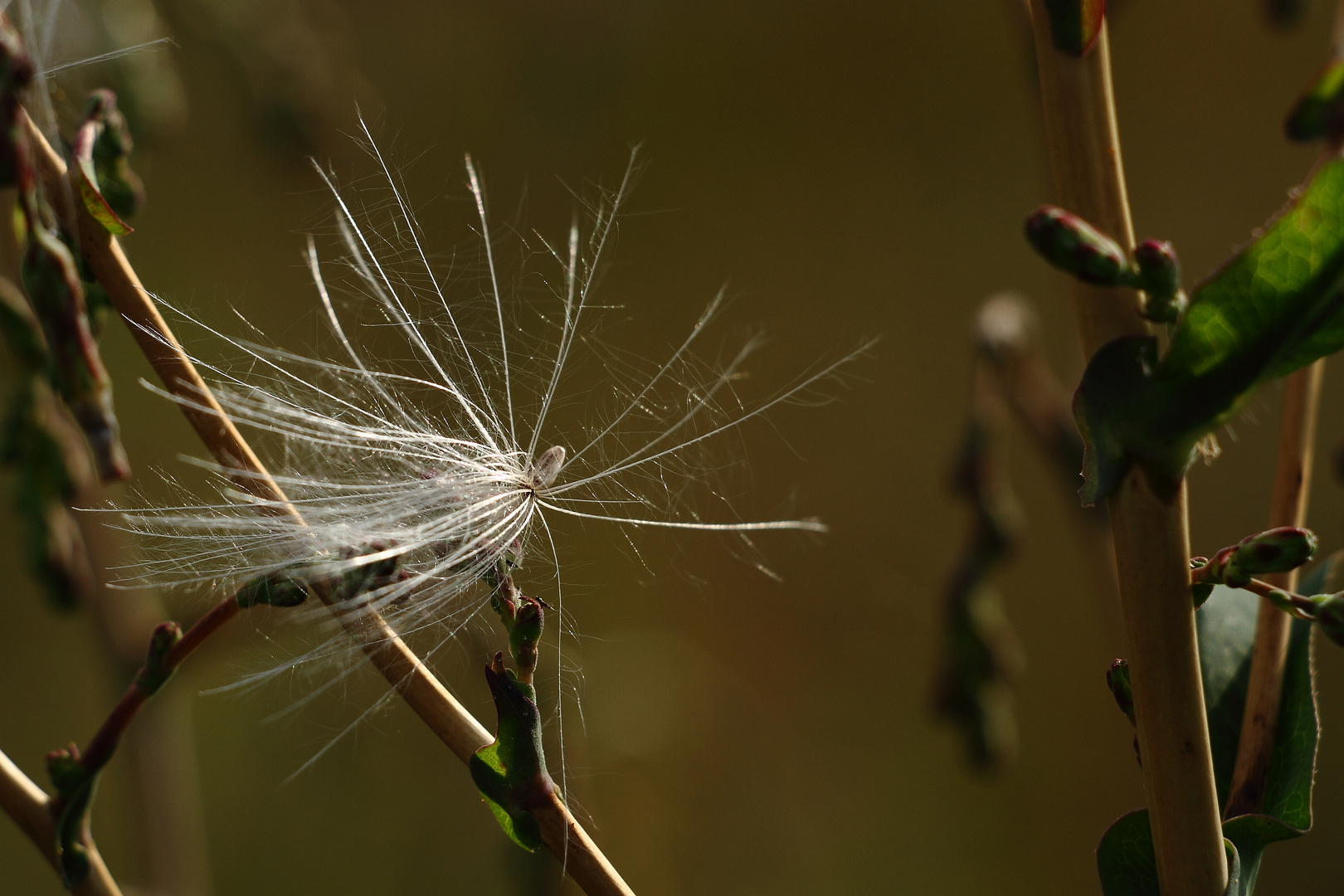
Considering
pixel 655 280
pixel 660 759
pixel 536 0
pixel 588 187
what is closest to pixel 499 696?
pixel 588 187

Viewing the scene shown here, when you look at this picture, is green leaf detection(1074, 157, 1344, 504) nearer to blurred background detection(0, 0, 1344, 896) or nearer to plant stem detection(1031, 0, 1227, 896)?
plant stem detection(1031, 0, 1227, 896)

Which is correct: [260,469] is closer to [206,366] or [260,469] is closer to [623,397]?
[206,366]

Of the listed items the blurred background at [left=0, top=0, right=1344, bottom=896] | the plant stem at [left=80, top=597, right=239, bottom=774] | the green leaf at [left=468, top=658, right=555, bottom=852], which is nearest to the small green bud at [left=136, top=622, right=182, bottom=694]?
the plant stem at [left=80, top=597, right=239, bottom=774]

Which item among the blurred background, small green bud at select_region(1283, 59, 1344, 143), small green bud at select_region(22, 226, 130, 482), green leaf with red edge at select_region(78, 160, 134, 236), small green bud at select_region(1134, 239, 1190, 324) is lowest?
the blurred background

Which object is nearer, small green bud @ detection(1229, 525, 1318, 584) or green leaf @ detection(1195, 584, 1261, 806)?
small green bud @ detection(1229, 525, 1318, 584)

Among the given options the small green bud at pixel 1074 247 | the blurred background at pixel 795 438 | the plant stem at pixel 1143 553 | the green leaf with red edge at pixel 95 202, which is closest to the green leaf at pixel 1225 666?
the plant stem at pixel 1143 553

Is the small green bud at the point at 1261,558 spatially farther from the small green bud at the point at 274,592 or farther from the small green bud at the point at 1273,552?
the small green bud at the point at 274,592

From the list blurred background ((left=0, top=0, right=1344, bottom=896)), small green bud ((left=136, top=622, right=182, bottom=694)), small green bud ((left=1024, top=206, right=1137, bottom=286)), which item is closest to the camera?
small green bud ((left=1024, top=206, right=1137, bottom=286))
